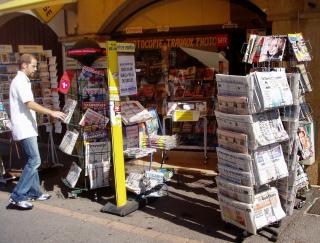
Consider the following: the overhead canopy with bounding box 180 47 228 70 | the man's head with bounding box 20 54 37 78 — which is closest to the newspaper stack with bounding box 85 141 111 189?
the man's head with bounding box 20 54 37 78

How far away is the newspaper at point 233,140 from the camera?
170 inches

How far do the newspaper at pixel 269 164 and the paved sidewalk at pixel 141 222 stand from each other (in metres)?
0.66

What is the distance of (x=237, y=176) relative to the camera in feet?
14.6

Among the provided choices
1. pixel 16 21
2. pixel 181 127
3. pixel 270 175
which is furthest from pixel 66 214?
pixel 16 21

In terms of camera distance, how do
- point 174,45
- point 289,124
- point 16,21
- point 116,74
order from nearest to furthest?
point 289,124, point 116,74, point 174,45, point 16,21

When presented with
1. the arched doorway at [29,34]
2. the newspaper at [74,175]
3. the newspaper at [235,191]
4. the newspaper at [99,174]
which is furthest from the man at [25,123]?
the arched doorway at [29,34]

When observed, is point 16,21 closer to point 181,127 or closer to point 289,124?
point 181,127

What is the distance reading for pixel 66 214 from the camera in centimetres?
559

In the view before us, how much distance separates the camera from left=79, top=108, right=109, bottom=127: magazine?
5.82 meters

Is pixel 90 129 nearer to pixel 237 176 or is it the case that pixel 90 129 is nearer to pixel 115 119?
pixel 115 119

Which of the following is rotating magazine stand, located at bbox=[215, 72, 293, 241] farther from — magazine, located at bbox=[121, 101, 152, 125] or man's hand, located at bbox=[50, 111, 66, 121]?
man's hand, located at bbox=[50, 111, 66, 121]

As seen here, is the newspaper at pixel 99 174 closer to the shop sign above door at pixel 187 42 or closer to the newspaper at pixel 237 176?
the newspaper at pixel 237 176

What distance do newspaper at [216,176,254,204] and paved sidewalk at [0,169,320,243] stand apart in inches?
18.5

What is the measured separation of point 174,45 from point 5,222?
4418 millimetres
